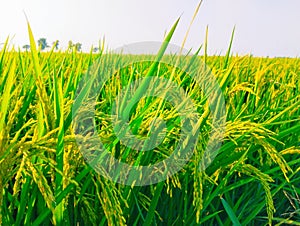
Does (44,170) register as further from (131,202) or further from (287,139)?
(287,139)

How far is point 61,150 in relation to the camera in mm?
686

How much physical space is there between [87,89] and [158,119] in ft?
0.48

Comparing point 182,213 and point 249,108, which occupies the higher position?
point 249,108

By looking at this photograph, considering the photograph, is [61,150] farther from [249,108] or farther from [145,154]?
[249,108]

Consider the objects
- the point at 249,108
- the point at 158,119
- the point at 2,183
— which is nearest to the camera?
the point at 2,183

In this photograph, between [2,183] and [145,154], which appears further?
[145,154]

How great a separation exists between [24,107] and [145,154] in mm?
271

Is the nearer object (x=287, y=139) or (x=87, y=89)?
(x=87, y=89)

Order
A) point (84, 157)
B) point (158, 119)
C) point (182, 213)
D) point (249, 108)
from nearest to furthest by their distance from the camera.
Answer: point (84, 157), point (158, 119), point (182, 213), point (249, 108)

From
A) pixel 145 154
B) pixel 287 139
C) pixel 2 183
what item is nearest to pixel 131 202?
pixel 145 154

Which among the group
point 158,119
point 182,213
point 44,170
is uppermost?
point 158,119

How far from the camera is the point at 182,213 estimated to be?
1.08 metres

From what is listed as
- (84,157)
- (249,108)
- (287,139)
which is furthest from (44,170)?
(287,139)

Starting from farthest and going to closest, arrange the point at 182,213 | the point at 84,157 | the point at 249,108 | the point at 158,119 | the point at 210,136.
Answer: the point at 249,108, the point at 182,213, the point at 210,136, the point at 158,119, the point at 84,157
